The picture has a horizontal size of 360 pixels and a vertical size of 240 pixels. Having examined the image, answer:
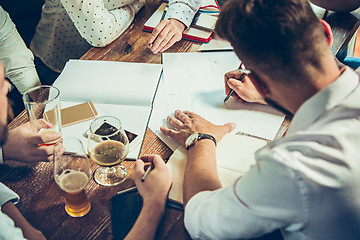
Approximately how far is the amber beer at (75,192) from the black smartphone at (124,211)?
75 mm

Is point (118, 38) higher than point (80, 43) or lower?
higher

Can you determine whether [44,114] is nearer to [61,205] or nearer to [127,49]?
[61,205]

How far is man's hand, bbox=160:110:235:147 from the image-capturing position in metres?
1.04

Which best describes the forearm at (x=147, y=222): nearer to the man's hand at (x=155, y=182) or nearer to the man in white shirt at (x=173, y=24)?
the man's hand at (x=155, y=182)

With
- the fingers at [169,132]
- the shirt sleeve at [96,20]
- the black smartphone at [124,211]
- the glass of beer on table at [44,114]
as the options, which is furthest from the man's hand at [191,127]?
the shirt sleeve at [96,20]

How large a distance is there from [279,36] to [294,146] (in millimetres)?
239

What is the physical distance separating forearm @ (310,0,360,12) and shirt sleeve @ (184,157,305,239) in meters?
1.28

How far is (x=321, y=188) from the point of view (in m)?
0.60

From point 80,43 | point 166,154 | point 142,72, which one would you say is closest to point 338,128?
point 166,154

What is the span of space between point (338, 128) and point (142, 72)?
2.74 feet

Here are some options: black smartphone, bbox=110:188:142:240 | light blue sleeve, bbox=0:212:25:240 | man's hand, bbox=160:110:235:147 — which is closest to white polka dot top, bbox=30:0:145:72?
man's hand, bbox=160:110:235:147

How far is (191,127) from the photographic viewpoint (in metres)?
1.05

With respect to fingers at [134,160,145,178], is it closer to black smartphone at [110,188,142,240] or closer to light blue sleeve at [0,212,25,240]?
black smartphone at [110,188,142,240]

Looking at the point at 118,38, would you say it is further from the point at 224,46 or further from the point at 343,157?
the point at 343,157
